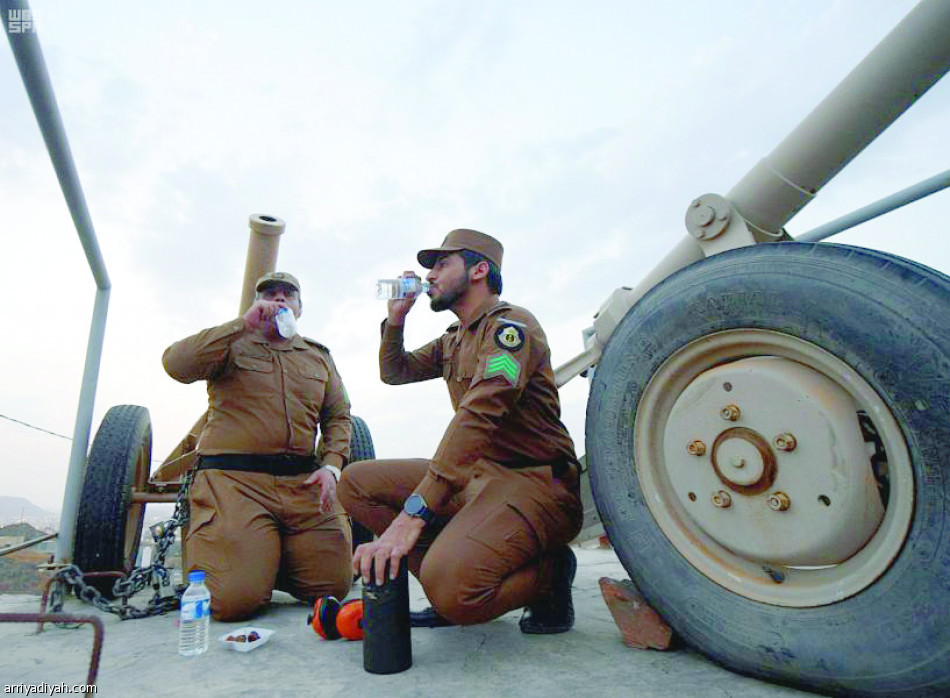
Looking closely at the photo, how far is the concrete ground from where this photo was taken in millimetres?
1245

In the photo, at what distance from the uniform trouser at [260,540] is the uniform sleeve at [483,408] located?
1.05 metres

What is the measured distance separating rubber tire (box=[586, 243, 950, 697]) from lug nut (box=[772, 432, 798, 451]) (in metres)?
0.18

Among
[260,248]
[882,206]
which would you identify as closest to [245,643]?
[260,248]

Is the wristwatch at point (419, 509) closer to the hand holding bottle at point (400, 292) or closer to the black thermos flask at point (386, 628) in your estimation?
the black thermos flask at point (386, 628)

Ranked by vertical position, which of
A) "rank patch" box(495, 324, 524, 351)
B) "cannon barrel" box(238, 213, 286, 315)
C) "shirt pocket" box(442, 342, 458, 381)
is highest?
"cannon barrel" box(238, 213, 286, 315)

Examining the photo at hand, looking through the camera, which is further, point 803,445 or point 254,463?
point 254,463

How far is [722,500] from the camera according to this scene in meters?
1.31

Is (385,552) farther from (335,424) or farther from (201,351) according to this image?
(335,424)

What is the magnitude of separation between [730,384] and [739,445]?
0.13m

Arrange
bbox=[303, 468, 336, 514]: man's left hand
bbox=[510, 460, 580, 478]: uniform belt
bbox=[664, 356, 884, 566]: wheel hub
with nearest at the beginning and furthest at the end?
bbox=[664, 356, 884, 566]: wheel hub → bbox=[510, 460, 580, 478]: uniform belt → bbox=[303, 468, 336, 514]: man's left hand

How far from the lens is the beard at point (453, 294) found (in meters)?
2.19

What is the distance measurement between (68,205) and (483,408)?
61.9 inches

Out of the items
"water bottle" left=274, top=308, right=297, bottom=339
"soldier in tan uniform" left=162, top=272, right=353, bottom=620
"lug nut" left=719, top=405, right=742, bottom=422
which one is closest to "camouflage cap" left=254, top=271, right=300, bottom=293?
"soldier in tan uniform" left=162, top=272, right=353, bottom=620

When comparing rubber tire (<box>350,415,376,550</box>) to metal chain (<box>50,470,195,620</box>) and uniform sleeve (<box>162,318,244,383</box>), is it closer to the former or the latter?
uniform sleeve (<box>162,318,244,383</box>)
